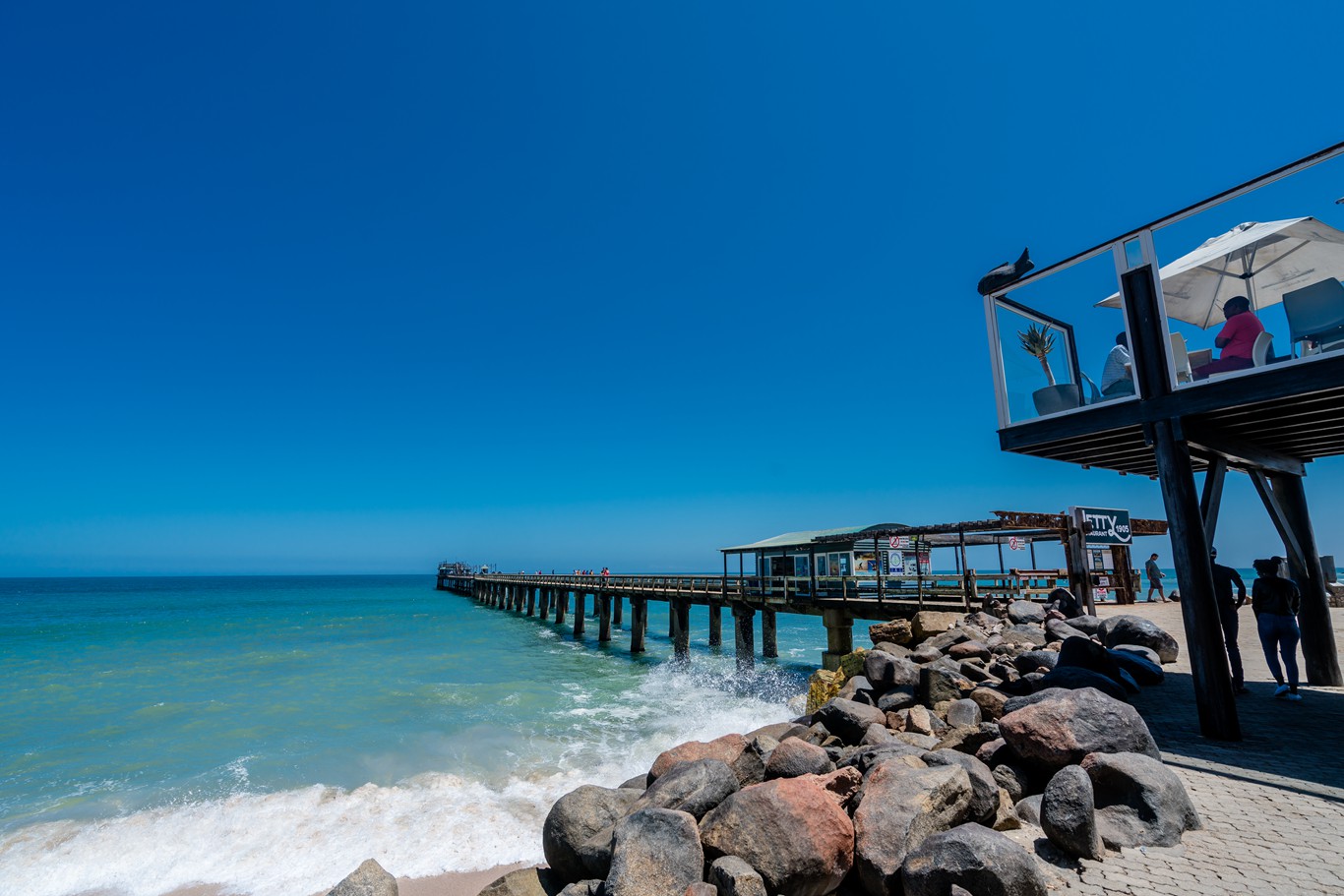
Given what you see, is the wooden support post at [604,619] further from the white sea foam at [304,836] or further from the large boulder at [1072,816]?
the large boulder at [1072,816]

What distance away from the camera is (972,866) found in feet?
11.9

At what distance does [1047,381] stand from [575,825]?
7282 millimetres

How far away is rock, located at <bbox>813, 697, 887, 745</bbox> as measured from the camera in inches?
297

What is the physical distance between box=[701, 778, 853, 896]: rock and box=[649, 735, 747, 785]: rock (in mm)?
1718

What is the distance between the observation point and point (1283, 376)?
233 inches

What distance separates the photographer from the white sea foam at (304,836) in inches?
299

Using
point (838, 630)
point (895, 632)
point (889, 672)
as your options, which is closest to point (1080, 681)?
point (889, 672)

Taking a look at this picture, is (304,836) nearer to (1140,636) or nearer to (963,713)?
(963,713)

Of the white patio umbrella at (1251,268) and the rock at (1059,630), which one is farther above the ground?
the white patio umbrella at (1251,268)

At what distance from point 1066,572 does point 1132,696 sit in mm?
7293

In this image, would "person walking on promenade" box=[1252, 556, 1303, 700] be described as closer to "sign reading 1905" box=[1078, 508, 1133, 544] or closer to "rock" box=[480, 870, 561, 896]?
"sign reading 1905" box=[1078, 508, 1133, 544]

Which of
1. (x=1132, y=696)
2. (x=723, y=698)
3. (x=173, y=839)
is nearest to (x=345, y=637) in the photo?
(x=723, y=698)

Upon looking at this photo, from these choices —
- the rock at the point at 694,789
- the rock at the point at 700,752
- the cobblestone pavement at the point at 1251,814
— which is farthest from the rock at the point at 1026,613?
the rock at the point at 694,789

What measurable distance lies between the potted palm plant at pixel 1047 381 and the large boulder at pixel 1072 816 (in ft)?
15.3
